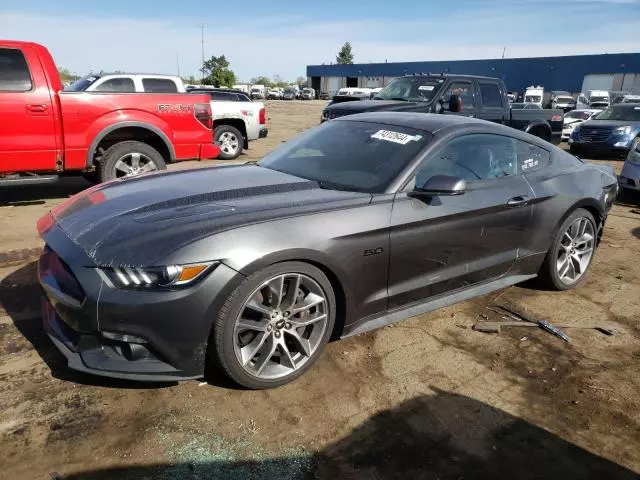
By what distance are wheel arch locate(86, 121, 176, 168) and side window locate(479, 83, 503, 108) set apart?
6.31m

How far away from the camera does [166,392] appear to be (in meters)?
2.79

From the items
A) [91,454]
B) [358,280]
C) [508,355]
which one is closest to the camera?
[91,454]

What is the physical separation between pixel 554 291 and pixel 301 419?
289cm

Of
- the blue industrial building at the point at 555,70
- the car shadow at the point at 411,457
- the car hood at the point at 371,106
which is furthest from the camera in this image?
the blue industrial building at the point at 555,70

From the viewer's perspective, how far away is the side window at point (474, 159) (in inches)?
135

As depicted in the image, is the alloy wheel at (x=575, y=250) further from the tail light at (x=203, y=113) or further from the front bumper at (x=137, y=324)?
the tail light at (x=203, y=113)

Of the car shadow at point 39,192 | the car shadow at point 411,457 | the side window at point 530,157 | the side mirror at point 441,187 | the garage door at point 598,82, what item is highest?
the garage door at point 598,82

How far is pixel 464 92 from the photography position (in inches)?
384

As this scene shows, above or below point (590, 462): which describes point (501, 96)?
above

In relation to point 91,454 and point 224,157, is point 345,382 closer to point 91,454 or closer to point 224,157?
point 91,454

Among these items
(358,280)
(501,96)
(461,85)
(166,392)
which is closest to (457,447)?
(358,280)

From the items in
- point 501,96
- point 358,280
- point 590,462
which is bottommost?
point 590,462

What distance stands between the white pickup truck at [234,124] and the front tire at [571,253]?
832 cm

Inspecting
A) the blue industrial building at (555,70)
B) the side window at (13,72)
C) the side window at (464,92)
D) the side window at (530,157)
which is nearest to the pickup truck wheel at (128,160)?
the side window at (13,72)
